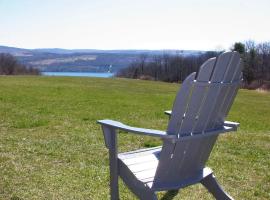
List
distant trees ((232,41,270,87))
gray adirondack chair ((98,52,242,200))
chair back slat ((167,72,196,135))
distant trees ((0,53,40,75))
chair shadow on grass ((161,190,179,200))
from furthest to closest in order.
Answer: distant trees ((0,53,40,75)) → distant trees ((232,41,270,87)) → chair shadow on grass ((161,190,179,200)) → gray adirondack chair ((98,52,242,200)) → chair back slat ((167,72,196,135))

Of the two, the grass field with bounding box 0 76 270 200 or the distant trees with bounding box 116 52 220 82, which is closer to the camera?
the grass field with bounding box 0 76 270 200

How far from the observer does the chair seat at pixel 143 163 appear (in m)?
3.27

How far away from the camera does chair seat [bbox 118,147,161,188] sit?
10.7 ft

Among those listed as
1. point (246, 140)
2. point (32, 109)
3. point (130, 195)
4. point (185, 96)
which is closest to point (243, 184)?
point (130, 195)

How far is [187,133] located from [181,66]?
81.3 m

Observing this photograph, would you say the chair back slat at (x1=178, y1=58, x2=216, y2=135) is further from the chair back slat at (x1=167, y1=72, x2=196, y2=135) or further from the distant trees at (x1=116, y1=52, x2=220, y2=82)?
the distant trees at (x1=116, y1=52, x2=220, y2=82)

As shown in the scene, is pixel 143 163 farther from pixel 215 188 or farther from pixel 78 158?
pixel 78 158

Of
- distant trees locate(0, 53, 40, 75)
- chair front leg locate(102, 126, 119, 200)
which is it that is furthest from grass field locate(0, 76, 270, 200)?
distant trees locate(0, 53, 40, 75)

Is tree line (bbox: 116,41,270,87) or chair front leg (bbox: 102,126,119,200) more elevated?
chair front leg (bbox: 102,126,119,200)

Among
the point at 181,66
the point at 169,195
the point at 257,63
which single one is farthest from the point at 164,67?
the point at 169,195

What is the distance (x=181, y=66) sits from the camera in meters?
83.7

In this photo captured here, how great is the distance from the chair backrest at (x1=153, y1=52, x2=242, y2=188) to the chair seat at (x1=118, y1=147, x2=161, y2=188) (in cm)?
12

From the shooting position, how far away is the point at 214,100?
3297mm

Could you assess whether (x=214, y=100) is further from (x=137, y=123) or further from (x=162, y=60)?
(x=162, y=60)
